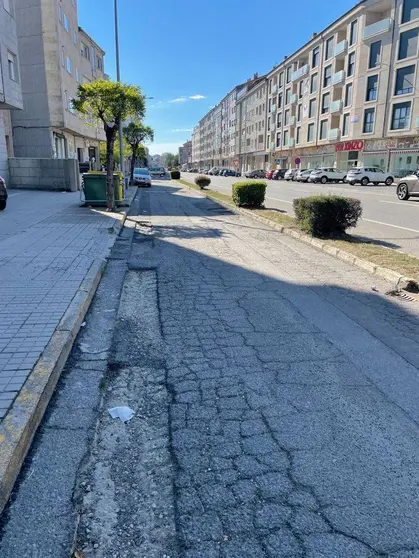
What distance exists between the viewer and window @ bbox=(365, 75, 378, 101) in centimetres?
4312

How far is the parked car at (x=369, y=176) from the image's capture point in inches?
1537

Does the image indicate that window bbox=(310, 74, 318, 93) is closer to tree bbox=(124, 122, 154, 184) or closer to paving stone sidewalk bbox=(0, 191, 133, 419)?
tree bbox=(124, 122, 154, 184)

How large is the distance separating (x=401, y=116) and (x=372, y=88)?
5.72 metres

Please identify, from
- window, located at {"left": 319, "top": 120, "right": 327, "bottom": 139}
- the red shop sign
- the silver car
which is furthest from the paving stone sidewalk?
window, located at {"left": 319, "top": 120, "right": 327, "bottom": 139}

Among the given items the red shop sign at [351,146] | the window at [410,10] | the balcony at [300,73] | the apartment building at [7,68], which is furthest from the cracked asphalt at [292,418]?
the balcony at [300,73]

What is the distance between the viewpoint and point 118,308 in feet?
17.1

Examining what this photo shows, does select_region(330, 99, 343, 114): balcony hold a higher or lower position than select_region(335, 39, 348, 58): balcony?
lower

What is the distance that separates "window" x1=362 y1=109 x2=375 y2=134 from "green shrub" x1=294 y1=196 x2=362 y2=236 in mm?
39441

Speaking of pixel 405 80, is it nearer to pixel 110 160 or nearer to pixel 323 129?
pixel 323 129

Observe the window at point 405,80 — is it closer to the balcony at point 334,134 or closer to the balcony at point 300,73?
the balcony at point 334,134

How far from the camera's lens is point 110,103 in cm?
1320

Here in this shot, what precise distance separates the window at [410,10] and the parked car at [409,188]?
2726cm

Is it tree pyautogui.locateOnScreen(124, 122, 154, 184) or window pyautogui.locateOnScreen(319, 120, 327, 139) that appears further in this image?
window pyautogui.locateOnScreen(319, 120, 327, 139)

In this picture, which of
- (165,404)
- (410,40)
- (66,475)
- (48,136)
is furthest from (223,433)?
(410,40)
